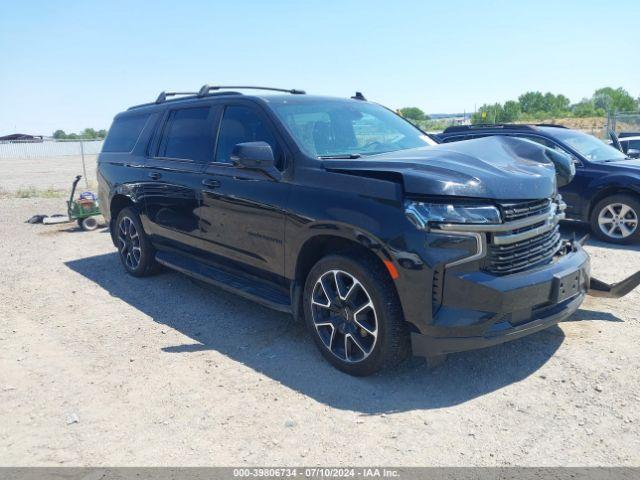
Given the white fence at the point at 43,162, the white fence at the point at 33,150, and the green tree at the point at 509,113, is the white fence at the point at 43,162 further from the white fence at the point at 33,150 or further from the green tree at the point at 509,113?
the green tree at the point at 509,113

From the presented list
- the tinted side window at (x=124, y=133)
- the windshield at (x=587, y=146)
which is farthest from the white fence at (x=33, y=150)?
the windshield at (x=587, y=146)

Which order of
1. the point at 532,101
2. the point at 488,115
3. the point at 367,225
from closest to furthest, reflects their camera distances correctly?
the point at 367,225, the point at 488,115, the point at 532,101

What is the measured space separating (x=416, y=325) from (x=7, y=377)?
3098mm

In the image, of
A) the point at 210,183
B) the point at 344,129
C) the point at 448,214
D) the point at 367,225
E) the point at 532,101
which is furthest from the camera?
the point at 532,101

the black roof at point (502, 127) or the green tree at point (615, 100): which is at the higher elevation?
the green tree at point (615, 100)

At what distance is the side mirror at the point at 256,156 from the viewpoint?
4004mm

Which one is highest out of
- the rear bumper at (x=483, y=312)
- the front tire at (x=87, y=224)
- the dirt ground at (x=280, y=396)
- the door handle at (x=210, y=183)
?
the door handle at (x=210, y=183)

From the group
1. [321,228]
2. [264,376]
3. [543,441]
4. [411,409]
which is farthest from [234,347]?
[543,441]

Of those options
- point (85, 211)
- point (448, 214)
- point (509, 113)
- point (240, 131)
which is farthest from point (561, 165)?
point (509, 113)

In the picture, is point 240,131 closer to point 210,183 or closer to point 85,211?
point 210,183

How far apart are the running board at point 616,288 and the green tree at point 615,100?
33.9 m

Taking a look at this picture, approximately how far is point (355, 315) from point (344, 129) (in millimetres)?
1742

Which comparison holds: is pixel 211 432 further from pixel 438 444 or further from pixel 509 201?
pixel 509 201

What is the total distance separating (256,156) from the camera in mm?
4004
